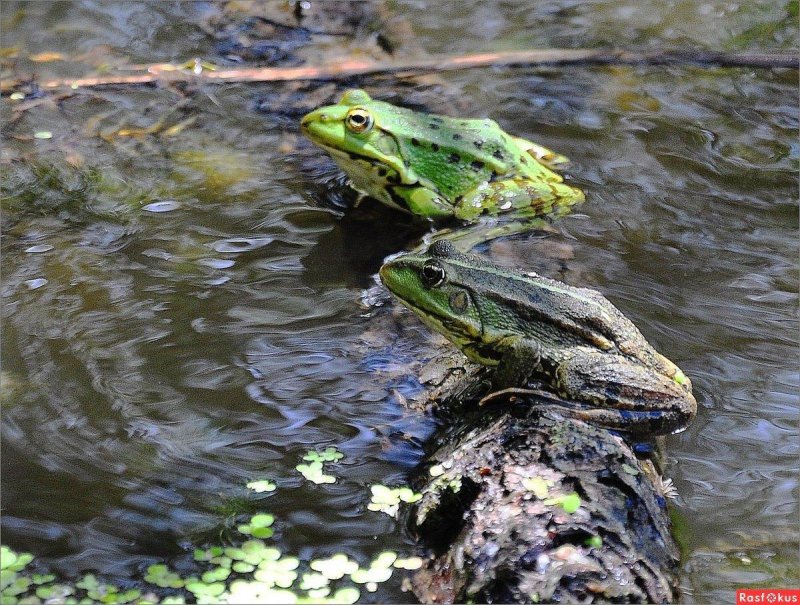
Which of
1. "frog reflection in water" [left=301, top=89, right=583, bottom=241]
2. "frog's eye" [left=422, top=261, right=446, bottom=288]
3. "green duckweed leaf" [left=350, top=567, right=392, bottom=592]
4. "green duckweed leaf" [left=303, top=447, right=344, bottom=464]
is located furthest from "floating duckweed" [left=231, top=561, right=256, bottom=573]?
"frog reflection in water" [left=301, top=89, right=583, bottom=241]

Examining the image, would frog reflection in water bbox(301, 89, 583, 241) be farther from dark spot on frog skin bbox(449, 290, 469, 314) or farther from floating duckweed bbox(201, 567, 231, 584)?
floating duckweed bbox(201, 567, 231, 584)

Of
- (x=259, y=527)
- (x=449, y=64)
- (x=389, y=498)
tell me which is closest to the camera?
(x=259, y=527)

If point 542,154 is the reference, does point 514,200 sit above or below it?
below

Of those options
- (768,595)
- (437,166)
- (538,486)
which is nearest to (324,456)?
(538,486)

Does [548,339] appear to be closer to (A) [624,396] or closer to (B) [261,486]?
(A) [624,396]

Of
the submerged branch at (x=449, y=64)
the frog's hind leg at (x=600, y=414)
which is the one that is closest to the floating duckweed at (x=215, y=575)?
the frog's hind leg at (x=600, y=414)

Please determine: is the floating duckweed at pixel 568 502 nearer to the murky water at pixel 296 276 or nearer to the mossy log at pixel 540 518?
the mossy log at pixel 540 518

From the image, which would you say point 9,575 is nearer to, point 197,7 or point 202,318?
point 202,318
